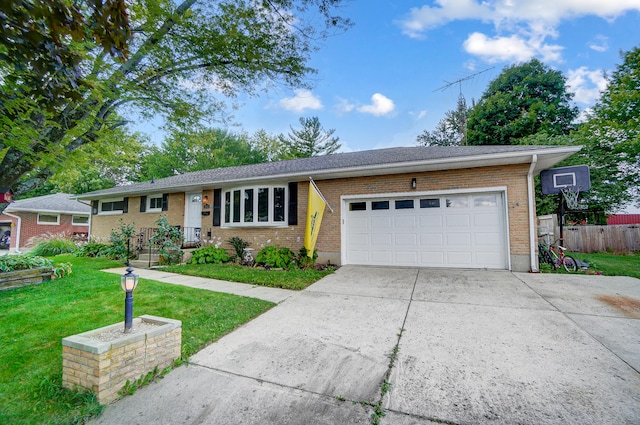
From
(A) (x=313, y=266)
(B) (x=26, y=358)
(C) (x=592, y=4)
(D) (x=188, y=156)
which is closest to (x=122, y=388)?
(B) (x=26, y=358)

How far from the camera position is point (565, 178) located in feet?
26.3

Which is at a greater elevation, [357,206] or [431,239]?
[357,206]

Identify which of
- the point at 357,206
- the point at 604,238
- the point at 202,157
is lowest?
the point at 604,238

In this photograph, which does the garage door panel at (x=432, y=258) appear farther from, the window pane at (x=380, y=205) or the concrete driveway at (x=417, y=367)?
the concrete driveway at (x=417, y=367)

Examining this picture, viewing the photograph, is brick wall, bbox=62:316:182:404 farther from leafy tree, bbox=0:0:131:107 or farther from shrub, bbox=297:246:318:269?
shrub, bbox=297:246:318:269

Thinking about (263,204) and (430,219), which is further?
(263,204)

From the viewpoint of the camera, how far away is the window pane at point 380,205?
8.52 m

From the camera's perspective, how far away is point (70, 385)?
240cm

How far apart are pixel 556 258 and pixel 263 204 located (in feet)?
29.6

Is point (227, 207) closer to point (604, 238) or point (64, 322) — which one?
point (64, 322)

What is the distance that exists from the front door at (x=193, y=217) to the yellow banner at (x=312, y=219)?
19.4 feet

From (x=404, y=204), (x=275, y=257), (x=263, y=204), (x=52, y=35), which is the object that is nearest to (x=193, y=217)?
(x=263, y=204)

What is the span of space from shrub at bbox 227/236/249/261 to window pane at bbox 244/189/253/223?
0.75m

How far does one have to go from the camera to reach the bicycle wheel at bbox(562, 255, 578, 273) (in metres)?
7.27
